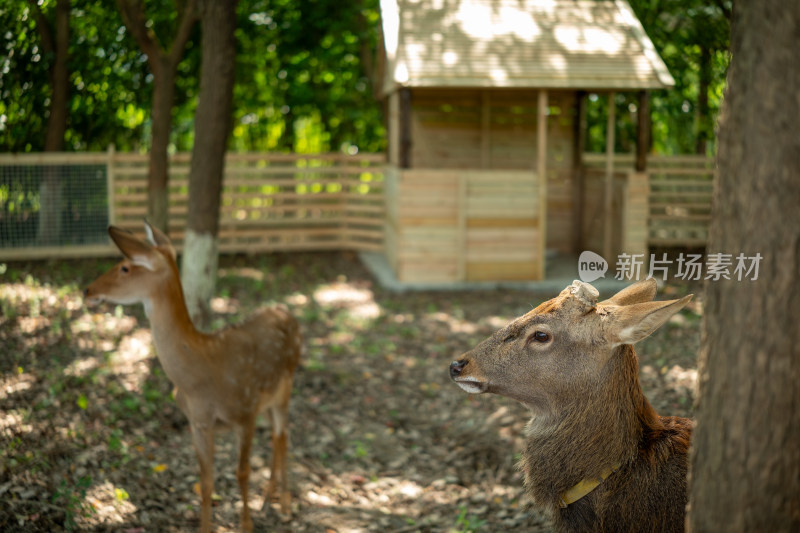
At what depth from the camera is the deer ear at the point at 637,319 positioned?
2984mm

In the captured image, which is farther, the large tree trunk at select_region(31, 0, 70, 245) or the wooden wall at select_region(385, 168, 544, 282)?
the large tree trunk at select_region(31, 0, 70, 245)

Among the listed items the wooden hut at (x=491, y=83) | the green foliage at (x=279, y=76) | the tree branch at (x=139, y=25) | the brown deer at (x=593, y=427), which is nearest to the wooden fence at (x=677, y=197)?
the green foliage at (x=279, y=76)

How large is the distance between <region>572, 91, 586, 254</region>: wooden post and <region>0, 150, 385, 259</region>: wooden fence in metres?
3.65

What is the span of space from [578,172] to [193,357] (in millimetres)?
10945

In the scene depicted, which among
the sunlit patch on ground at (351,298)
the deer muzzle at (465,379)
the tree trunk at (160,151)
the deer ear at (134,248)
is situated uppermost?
the tree trunk at (160,151)

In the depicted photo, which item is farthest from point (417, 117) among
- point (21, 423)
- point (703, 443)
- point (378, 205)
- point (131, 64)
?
point (703, 443)

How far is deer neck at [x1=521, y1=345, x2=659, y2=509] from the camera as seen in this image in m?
3.29

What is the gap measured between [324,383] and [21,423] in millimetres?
2898

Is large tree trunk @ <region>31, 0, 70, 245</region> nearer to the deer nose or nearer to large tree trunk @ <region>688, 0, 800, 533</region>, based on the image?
the deer nose

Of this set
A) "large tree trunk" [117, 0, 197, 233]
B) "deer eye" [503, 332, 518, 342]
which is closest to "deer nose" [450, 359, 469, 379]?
"deer eye" [503, 332, 518, 342]

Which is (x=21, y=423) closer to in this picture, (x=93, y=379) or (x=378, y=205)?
(x=93, y=379)

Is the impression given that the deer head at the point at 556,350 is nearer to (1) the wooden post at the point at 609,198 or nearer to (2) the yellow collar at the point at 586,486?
(2) the yellow collar at the point at 586,486

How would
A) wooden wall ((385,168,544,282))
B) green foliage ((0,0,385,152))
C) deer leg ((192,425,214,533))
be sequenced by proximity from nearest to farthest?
deer leg ((192,425,214,533))
wooden wall ((385,168,544,282))
green foliage ((0,0,385,152))

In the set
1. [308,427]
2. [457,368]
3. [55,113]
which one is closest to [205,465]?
[457,368]
